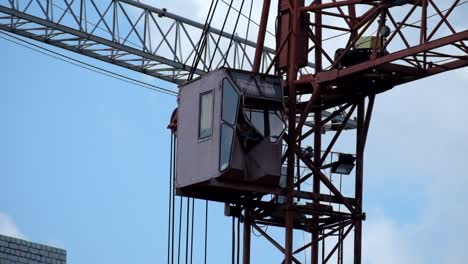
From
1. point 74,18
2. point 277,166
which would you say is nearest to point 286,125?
point 277,166

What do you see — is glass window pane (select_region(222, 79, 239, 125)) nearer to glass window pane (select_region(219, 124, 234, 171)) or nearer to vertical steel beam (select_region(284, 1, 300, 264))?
glass window pane (select_region(219, 124, 234, 171))

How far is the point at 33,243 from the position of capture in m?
63.1

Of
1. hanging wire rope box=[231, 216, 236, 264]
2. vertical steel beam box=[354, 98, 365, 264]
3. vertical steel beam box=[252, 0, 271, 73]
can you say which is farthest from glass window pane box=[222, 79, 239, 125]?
hanging wire rope box=[231, 216, 236, 264]

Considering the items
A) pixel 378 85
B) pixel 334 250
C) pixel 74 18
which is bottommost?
pixel 334 250

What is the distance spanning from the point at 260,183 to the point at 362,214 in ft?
11.6

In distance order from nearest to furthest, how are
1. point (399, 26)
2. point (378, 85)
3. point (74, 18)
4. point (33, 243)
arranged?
point (399, 26)
point (378, 85)
point (33, 243)
point (74, 18)

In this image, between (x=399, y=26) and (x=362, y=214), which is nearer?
(x=399, y=26)

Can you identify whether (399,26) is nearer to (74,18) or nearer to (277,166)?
(277,166)

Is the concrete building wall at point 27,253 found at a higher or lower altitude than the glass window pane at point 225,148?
lower

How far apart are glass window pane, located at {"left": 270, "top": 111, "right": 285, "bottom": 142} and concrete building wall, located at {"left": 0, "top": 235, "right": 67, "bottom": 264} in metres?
13.7

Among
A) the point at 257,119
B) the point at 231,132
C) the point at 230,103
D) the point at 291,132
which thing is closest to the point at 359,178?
the point at 291,132

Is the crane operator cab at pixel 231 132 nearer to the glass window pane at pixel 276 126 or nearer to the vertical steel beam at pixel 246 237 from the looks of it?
the glass window pane at pixel 276 126

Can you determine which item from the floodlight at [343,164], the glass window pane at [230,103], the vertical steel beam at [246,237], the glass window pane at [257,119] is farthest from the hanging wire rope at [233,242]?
the glass window pane at [230,103]

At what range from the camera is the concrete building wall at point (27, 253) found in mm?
61844
